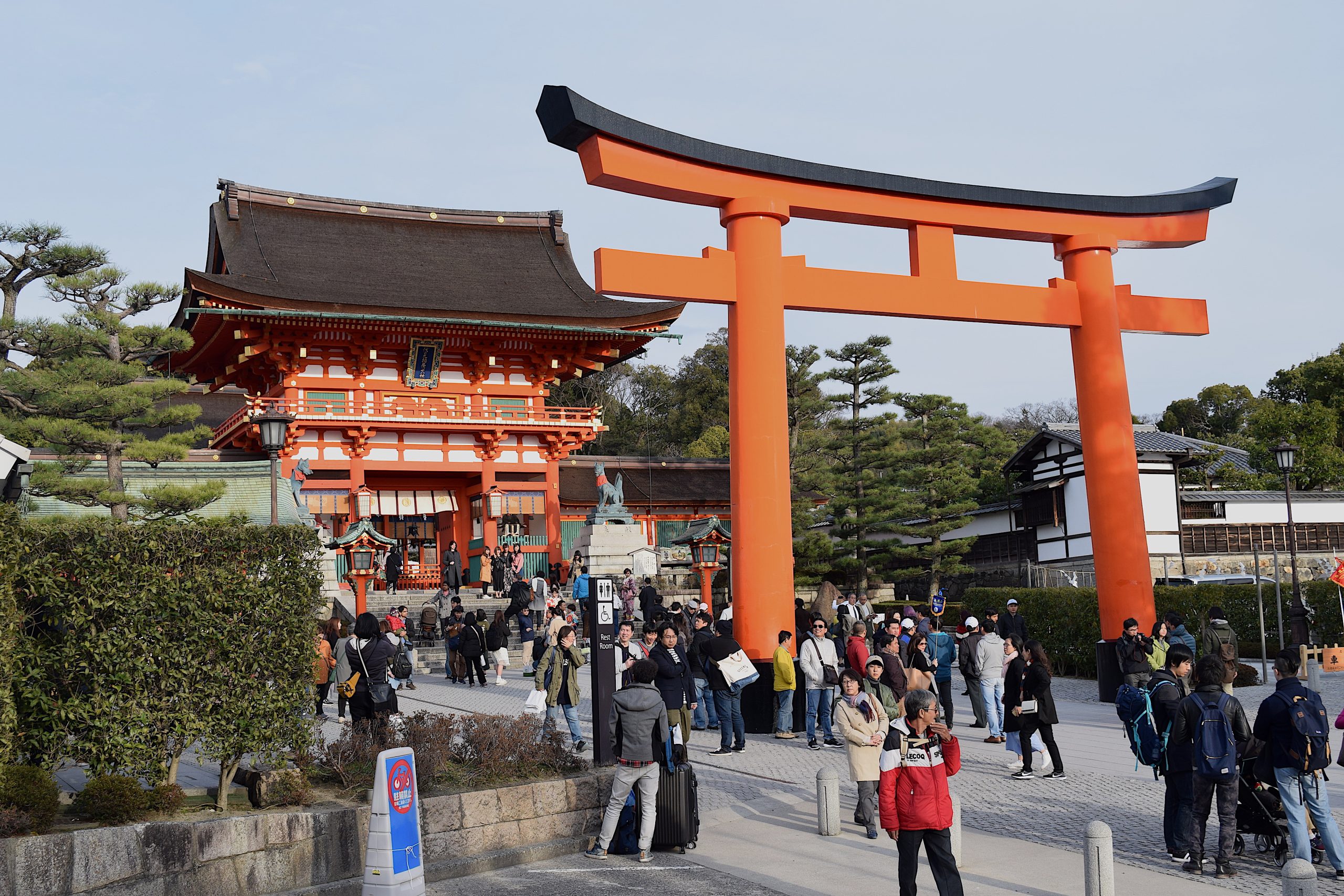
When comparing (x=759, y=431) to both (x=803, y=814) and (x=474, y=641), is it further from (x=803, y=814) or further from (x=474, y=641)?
(x=474, y=641)

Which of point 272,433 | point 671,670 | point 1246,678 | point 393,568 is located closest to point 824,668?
point 671,670

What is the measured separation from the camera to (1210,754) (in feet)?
23.2

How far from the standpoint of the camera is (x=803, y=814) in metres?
9.29

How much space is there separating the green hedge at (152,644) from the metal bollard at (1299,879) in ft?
19.7

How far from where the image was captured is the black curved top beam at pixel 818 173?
1155 cm

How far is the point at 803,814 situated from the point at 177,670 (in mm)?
Result: 4956

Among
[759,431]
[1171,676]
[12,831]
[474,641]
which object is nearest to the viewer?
[12,831]

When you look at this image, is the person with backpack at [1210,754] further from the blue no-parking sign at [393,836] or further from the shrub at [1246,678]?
the shrub at [1246,678]

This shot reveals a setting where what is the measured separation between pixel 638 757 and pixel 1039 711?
4.33 metres

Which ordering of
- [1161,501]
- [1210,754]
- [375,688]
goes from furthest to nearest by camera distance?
[1161,501], [375,688], [1210,754]

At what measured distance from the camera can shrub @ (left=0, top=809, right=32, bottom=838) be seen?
6285mm

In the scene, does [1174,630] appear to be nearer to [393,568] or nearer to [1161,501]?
[393,568]

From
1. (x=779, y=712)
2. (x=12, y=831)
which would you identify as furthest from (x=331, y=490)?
(x=12, y=831)

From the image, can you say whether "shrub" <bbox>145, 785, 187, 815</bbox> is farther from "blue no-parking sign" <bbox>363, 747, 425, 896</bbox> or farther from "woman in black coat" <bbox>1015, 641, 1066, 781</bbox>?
"woman in black coat" <bbox>1015, 641, 1066, 781</bbox>
